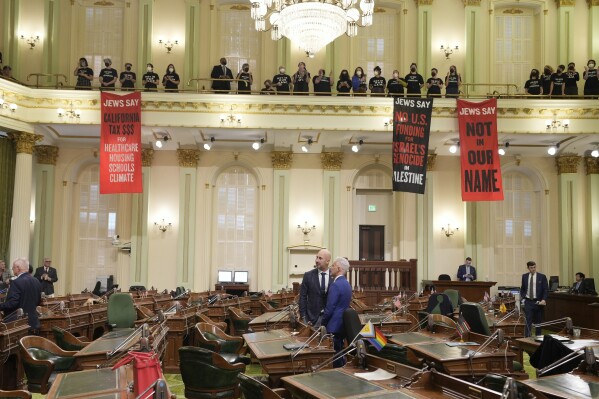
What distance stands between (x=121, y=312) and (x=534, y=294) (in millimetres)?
7246

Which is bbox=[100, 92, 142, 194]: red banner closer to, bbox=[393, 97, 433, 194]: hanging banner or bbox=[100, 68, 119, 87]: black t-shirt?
bbox=[100, 68, 119, 87]: black t-shirt

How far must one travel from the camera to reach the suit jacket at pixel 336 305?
714 cm

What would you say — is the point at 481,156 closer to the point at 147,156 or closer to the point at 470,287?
the point at 470,287

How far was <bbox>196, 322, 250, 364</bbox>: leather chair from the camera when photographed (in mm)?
7590

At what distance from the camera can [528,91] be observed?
18234 mm

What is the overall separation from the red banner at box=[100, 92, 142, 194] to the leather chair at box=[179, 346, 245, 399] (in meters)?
10.2

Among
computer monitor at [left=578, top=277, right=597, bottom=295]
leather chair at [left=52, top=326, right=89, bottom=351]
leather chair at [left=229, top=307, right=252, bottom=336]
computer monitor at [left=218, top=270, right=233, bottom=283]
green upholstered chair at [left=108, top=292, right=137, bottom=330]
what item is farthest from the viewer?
computer monitor at [left=218, top=270, right=233, bottom=283]

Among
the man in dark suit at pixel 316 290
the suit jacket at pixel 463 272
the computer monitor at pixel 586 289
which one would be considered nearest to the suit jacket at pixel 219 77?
the suit jacket at pixel 463 272

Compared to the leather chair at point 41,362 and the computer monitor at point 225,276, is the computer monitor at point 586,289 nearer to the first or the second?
the computer monitor at point 225,276

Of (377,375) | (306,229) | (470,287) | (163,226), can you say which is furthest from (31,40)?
(377,375)

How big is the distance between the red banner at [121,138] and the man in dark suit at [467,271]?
29.1ft

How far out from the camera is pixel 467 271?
59.1 feet

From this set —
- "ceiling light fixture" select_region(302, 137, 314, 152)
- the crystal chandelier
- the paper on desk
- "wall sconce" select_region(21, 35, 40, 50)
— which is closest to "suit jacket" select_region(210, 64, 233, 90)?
"ceiling light fixture" select_region(302, 137, 314, 152)

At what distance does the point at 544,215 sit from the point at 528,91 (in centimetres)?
414
